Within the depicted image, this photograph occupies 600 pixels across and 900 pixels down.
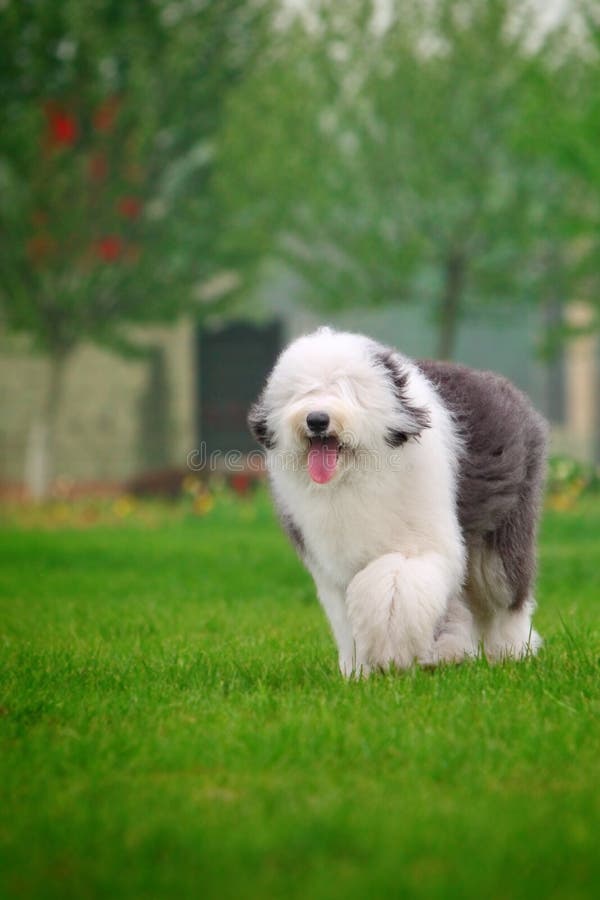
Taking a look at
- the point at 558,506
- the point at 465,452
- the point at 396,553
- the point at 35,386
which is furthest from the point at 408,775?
the point at 35,386

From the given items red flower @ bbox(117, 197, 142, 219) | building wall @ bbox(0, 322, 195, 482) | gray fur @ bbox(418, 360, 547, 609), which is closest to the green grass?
gray fur @ bbox(418, 360, 547, 609)

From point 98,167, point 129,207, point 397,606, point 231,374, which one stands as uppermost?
point 98,167

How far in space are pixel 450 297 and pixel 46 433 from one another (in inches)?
231

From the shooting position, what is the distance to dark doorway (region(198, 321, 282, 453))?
22078 millimetres

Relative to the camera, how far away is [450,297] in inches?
746

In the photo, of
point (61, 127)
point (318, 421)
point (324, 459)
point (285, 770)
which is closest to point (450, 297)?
point (61, 127)

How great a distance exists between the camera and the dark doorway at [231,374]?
22.1m

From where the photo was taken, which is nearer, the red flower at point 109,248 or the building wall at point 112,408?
the red flower at point 109,248

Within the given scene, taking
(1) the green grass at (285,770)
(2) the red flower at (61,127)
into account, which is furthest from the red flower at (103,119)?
(1) the green grass at (285,770)

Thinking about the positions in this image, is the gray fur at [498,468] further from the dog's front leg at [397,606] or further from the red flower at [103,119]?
the red flower at [103,119]

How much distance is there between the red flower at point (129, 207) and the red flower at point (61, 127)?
0.97m

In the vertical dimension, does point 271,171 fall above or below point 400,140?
below

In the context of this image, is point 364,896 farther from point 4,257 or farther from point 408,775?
point 4,257

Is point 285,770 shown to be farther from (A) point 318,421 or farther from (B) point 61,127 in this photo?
(B) point 61,127
